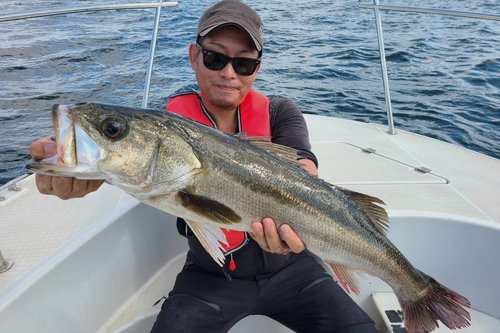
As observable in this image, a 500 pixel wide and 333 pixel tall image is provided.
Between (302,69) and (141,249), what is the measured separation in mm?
10271

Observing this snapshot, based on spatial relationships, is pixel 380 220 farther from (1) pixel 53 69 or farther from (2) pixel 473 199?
(1) pixel 53 69

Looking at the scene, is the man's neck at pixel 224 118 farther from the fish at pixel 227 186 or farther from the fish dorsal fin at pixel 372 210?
the fish dorsal fin at pixel 372 210

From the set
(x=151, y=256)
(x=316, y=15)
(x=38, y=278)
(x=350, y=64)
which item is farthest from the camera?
(x=316, y=15)

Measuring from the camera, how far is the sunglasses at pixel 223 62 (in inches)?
115

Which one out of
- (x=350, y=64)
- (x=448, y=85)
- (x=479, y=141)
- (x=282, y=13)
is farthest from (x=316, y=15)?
(x=479, y=141)

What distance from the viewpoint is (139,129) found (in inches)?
81.9

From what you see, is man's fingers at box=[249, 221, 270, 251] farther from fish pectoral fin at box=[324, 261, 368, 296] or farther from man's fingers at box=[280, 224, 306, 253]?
fish pectoral fin at box=[324, 261, 368, 296]

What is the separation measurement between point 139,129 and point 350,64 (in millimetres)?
12202

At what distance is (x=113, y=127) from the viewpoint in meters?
2.01

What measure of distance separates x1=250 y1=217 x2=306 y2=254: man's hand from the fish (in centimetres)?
4

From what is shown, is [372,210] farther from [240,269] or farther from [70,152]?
[70,152]

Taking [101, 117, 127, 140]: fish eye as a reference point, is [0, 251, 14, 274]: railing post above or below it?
below

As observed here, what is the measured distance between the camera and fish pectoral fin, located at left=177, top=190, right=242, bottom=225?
2143 mm

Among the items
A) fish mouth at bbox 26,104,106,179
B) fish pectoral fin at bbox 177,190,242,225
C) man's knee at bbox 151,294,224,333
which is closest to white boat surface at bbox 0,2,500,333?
man's knee at bbox 151,294,224,333
